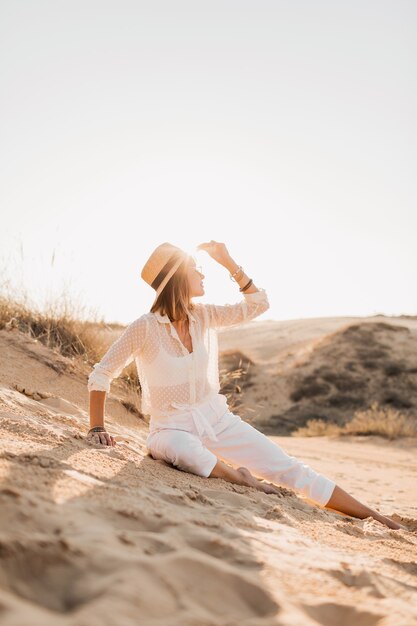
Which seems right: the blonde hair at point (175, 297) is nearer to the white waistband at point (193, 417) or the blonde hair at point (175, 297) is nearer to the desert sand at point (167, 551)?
the white waistband at point (193, 417)

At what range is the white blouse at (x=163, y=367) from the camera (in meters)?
3.89

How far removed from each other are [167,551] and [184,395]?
2091mm

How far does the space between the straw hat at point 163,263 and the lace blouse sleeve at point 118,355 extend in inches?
10.1

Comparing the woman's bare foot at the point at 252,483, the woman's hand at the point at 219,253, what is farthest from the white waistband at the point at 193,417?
the woman's hand at the point at 219,253

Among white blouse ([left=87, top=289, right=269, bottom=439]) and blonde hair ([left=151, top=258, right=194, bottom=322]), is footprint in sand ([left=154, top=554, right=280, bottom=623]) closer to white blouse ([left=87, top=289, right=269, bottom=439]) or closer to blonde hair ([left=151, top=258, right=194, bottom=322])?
white blouse ([left=87, top=289, right=269, bottom=439])

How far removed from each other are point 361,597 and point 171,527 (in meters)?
0.63

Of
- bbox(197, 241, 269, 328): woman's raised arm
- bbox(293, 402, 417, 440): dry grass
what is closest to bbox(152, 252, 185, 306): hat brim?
bbox(197, 241, 269, 328): woman's raised arm

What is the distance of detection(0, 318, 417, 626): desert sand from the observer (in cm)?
147

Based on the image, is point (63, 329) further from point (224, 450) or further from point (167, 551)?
point (167, 551)

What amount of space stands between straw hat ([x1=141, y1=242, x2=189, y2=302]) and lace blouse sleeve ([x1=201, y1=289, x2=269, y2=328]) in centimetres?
37

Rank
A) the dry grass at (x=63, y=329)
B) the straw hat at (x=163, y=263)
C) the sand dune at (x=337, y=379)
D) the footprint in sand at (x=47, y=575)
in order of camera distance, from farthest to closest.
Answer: the sand dune at (x=337, y=379) < the dry grass at (x=63, y=329) < the straw hat at (x=163, y=263) < the footprint in sand at (x=47, y=575)

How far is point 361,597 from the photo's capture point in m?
1.84

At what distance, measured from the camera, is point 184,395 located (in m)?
3.91

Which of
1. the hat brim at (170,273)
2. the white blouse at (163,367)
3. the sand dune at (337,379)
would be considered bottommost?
the sand dune at (337,379)
